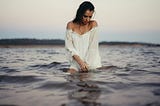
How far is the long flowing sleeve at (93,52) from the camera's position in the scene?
19.5 ft

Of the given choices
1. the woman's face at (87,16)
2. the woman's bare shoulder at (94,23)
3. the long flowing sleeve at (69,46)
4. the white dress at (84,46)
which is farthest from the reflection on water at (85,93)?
the woman's bare shoulder at (94,23)

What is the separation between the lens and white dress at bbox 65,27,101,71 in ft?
19.4

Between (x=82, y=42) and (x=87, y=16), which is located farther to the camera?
(x=82, y=42)

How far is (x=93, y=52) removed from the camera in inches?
235

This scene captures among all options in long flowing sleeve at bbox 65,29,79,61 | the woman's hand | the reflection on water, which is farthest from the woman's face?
the reflection on water

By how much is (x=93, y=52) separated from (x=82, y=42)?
371 millimetres

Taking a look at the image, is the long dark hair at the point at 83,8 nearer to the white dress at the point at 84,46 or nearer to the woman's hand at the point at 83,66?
the white dress at the point at 84,46

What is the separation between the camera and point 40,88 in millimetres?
4078

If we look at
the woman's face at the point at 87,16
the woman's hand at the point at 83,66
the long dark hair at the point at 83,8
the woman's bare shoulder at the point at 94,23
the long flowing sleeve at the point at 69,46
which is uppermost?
the long dark hair at the point at 83,8

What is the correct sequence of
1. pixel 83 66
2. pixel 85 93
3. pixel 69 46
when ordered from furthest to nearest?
1. pixel 69 46
2. pixel 83 66
3. pixel 85 93

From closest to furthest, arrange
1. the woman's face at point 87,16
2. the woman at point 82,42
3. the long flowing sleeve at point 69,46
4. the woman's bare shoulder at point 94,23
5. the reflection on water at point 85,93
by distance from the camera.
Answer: the reflection on water at point 85,93, the woman's face at point 87,16, the long flowing sleeve at point 69,46, the woman at point 82,42, the woman's bare shoulder at point 94,23

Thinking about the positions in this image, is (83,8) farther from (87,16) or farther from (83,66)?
(83,66)

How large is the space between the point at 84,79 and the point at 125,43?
245ft

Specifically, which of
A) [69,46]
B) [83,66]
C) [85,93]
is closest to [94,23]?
[69,46]
